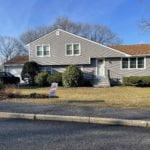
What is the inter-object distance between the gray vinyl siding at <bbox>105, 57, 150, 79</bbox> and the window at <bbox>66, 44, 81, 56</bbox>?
3504 millimetres

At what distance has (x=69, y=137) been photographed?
7.79 metres

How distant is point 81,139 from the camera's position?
755 centimetres

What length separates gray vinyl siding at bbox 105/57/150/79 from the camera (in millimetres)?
33062

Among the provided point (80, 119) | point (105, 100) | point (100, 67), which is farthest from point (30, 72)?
point (80, 119)

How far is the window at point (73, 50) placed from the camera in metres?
35.0

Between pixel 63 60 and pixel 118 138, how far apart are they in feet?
91.6

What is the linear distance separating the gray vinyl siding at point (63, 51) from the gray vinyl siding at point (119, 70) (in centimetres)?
82

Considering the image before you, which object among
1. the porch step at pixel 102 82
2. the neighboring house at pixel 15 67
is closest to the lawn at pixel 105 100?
the porch step at pixel 102 82

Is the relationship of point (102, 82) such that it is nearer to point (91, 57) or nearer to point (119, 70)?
point (119, 70)

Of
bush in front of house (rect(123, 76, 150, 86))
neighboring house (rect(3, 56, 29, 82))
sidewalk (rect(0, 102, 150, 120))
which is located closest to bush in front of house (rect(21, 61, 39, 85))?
neighboring house (rect(3, 56, 29, 82))

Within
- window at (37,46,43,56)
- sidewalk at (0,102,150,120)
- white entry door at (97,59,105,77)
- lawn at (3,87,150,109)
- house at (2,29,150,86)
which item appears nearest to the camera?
sidewalk at (0,102,150,120)

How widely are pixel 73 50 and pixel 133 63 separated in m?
6.80

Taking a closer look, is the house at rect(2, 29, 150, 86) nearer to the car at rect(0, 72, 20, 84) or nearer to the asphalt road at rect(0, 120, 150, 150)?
the car at rect(0, 72, 20, 84)

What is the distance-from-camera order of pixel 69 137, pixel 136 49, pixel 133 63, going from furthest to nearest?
1. pixel 136 49
2. pixel 133 63
3. pixel 69 137
